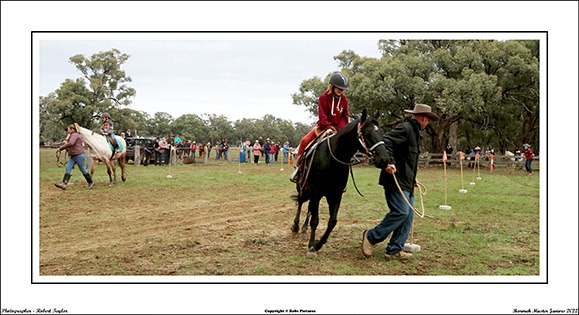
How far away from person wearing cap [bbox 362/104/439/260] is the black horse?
46 centimetres

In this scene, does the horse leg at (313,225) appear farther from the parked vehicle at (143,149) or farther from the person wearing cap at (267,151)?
the person wearing cap at (267,151)

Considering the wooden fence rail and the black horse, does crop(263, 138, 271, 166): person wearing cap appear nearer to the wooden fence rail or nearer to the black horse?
the wooden fence rail

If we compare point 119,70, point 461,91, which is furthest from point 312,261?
point 119,70

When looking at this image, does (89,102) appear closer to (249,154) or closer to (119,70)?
(119,70)

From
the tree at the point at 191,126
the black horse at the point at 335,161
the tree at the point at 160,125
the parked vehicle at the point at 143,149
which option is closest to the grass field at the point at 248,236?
the black horse at the point at 335,161

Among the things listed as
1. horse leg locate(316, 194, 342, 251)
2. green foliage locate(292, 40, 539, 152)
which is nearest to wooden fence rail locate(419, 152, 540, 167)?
green foliage locate(292, 40, 539, 152)

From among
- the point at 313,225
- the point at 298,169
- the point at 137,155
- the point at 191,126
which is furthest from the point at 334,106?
the point at 191,126

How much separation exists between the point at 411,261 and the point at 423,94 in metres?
21.1

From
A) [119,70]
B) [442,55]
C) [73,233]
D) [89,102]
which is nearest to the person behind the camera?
[73,233]

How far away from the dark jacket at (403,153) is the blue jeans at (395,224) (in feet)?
0.49

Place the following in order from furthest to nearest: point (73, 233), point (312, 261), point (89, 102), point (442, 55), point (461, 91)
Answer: point (89, 102), point (442, 55), point (461, 91), point (73, 233), point (312, 261)

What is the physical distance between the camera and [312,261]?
5.24 meters

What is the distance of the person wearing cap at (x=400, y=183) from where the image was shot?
517 centimetres

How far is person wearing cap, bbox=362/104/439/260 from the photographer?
5172 mm
